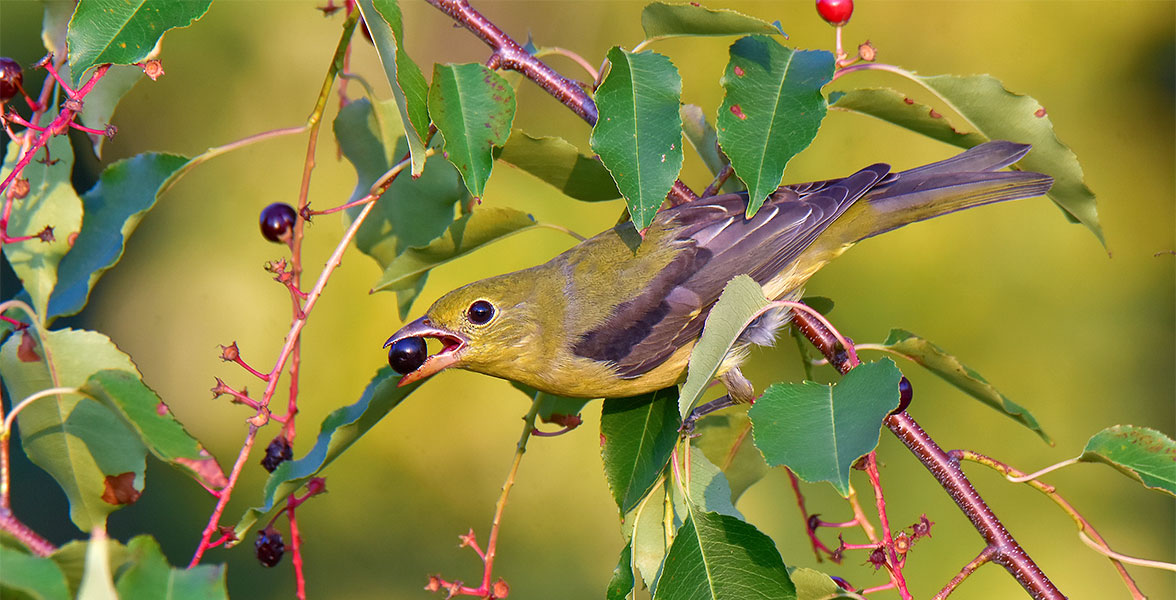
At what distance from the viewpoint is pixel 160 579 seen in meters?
1.26

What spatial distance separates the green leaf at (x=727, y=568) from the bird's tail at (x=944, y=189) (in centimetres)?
125

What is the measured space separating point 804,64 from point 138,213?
1364mm

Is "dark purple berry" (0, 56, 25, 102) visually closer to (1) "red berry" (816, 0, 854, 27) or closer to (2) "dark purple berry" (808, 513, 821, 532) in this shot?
(1) "red berry" (816, 0, 854, 27)

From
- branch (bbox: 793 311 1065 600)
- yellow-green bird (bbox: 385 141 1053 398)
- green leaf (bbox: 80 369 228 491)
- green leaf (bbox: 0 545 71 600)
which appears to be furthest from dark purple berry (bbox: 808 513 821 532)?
green leaf (bbox: 0 545 71 600)

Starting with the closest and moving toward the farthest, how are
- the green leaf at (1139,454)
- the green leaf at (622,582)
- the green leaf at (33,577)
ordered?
1. the green leaf at (33,577)
2. the green leaf at (622,582)
3. the green leaf at (1139,454)

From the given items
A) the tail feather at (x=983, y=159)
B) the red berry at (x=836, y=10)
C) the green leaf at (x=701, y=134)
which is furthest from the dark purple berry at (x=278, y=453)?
the tail feather at (x=983, y=159)

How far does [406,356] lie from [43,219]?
2.57 feet

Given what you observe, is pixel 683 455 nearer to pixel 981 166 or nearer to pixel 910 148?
pixel 981 166

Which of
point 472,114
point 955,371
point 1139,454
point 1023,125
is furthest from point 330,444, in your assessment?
point 1023,125

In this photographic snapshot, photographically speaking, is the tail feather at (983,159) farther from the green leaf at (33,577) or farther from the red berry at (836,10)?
the green leaf at (33,577)

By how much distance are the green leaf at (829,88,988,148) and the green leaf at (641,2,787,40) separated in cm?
26

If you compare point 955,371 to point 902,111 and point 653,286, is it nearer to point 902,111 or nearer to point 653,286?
point 902,111

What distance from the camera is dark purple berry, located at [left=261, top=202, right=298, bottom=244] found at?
2.28 m

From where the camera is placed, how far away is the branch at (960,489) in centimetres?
186
